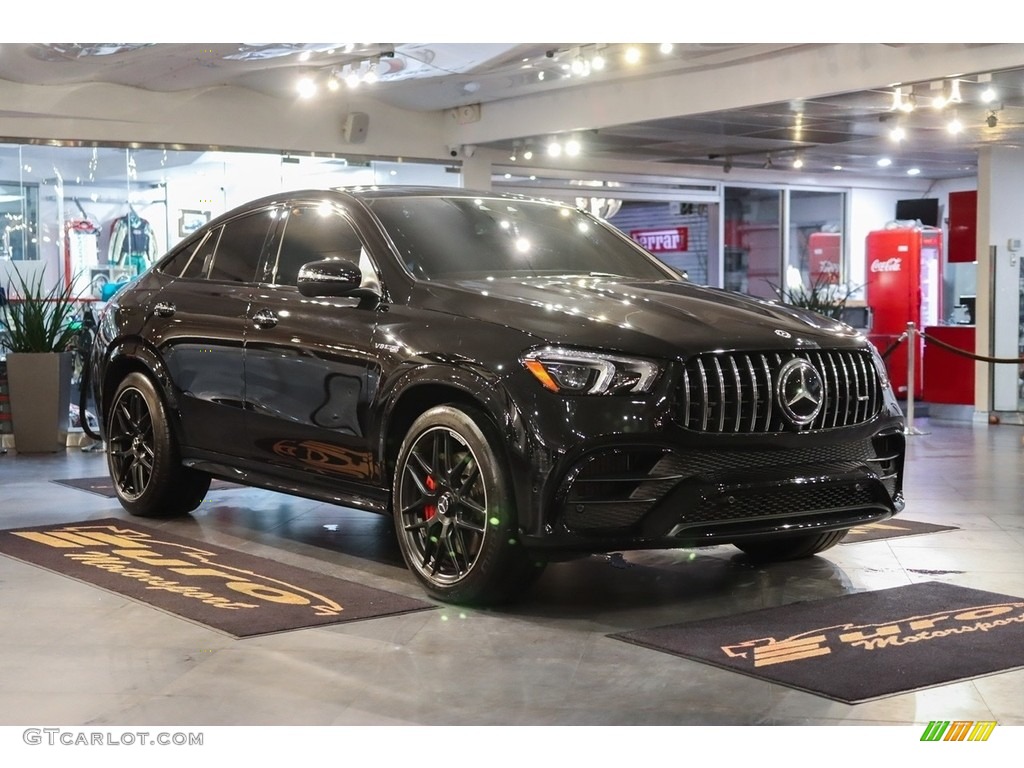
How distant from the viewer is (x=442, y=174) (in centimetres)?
1567

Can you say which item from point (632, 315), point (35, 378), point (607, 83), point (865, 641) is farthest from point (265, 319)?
point (607, 83)

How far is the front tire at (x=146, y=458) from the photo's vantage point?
6.53 metres

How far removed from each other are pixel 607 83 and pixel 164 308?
7505 millimetres

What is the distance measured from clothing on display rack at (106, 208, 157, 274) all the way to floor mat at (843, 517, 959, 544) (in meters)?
9.44

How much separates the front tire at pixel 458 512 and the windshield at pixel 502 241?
0.74 metres

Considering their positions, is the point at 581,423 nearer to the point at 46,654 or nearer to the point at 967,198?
the point at 46,654

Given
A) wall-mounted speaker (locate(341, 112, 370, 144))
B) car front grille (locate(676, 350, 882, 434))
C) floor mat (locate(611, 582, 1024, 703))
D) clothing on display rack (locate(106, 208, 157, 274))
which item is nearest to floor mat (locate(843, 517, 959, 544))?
floor mat (locate(611, 582, 1024, 703))

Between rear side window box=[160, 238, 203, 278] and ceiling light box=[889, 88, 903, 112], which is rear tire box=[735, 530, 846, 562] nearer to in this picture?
rear side window box=[160, 238, 203, 278]

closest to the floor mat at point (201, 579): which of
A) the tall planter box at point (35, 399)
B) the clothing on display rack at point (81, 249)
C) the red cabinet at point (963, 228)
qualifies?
the tall planter box at point (35, 399)

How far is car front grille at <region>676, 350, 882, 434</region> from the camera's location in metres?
4.50

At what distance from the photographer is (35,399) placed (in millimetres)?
10758

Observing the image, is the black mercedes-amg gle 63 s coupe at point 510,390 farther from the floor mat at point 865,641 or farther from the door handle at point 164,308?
the floor mat at point 865,641
